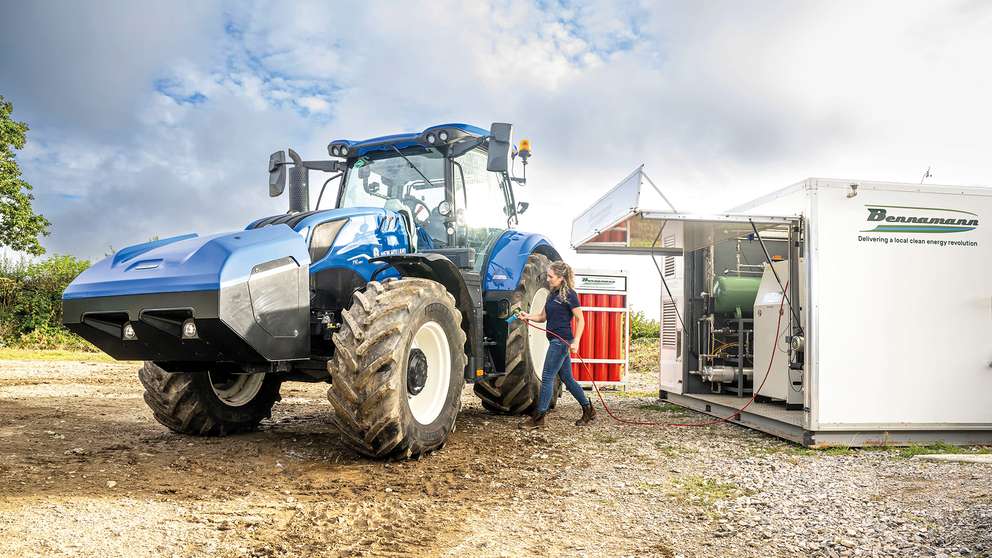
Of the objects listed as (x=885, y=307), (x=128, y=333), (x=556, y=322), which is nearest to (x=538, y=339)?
(x=556, y=322)

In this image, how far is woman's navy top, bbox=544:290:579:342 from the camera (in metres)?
7.49

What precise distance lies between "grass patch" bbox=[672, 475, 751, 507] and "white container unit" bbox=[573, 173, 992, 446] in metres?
1.92

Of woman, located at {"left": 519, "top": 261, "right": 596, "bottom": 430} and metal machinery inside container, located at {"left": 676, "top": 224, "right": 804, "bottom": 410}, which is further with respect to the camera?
metal machinery inside container, located at {"left": 676, "top": 224, "right": 804, "bottom": 410}

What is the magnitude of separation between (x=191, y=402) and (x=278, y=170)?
2262 mm

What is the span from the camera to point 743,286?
29.9 feet

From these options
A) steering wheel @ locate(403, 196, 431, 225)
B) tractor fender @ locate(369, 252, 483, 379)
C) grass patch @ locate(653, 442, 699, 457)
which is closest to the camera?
tractor fender @ locate(369, 252, 483, 379)

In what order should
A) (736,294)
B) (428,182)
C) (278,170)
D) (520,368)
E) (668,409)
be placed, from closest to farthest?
(278,170) < (428,182) < (520,368) < (736,294) < (668,409)

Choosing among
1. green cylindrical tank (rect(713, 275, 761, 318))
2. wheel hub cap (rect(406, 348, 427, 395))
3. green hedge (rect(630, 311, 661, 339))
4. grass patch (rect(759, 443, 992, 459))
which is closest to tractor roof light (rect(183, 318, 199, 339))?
wheel hub cap (rect(406, 348, 427, 395))

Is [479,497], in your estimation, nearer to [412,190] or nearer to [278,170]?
[412,190]

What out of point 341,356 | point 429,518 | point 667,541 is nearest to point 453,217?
point 341,356

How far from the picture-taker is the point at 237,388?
22.1ft

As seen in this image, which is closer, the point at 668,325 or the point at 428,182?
the point at 428,182

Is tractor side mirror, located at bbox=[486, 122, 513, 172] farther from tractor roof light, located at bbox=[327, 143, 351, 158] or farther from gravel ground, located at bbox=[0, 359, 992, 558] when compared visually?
gravel ground, located at bbox=[0, 359, 992, 558]

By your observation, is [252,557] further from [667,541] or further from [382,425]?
[667,541]
